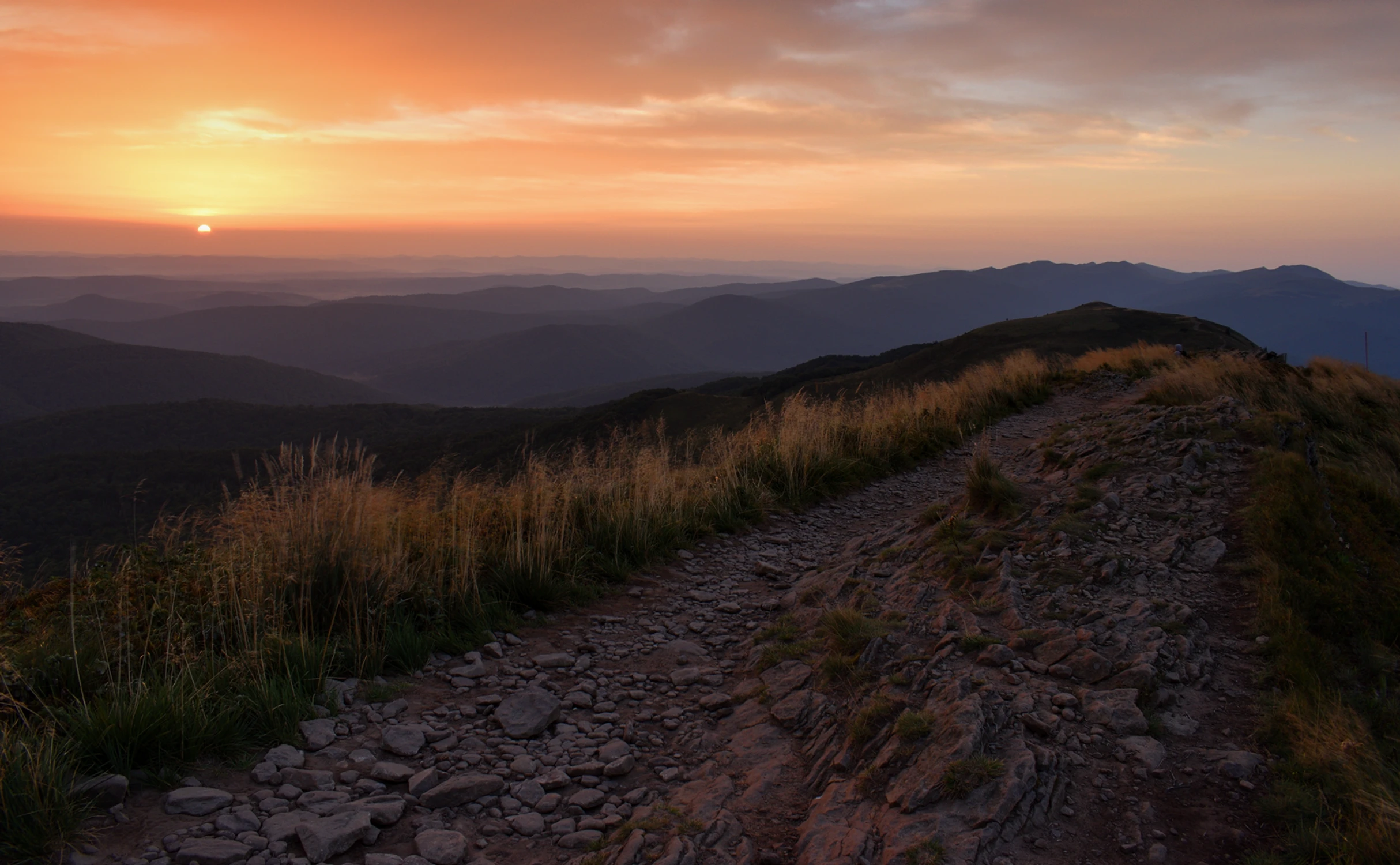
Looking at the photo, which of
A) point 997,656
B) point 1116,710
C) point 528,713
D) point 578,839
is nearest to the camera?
point 578,839

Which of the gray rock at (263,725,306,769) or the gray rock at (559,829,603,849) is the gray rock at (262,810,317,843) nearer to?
the gray rock at (263,725,306,769)

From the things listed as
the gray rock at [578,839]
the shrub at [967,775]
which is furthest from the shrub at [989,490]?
the gray rock at [578,839]

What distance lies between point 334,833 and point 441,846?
402mm

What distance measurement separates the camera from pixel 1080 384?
14.6 metres

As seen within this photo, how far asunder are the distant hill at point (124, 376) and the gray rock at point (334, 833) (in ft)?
448

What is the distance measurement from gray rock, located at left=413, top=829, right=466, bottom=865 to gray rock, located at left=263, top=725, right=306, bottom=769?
739 mm

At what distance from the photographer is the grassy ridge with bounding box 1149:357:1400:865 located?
85.8 inches

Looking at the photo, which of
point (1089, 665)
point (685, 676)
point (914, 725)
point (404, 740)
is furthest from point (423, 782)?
point (1089, 665)

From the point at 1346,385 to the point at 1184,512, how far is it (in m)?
8.92

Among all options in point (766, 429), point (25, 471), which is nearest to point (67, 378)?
point (25, 471)

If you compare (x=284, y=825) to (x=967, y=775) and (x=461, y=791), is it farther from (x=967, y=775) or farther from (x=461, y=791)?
(x=967, y=775)

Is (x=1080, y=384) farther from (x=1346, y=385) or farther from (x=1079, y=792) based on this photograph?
(x=1079, y=792)

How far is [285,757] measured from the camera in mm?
3049

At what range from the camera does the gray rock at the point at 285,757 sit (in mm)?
3010
